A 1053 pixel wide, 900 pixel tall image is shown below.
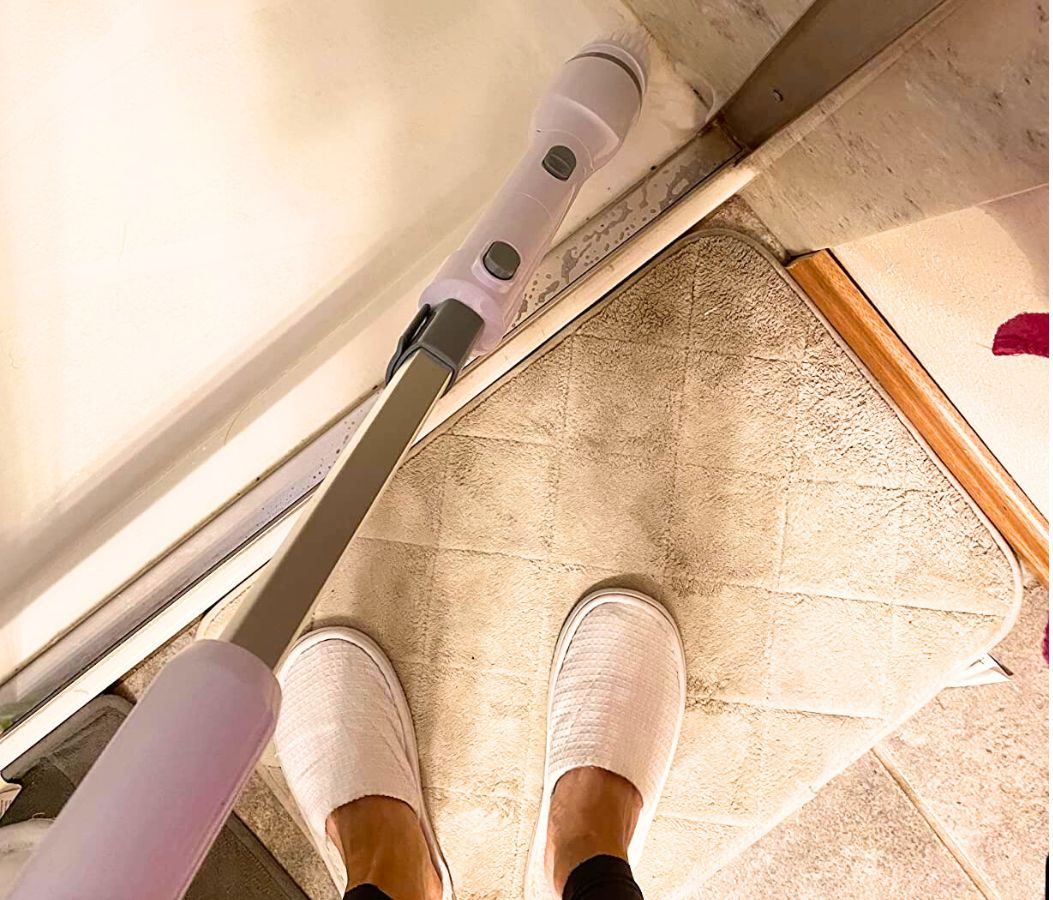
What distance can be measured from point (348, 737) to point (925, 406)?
0.67 m

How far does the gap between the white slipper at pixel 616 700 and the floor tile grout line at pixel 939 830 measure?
0.75 feet

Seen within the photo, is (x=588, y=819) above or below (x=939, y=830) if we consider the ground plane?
below

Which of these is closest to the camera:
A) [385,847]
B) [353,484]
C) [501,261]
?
[353,484]

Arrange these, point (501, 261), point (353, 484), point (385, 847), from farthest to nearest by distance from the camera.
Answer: point (385, 847) → point (501, 261) → point (353, 484)

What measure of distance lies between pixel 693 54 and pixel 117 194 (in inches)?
19.4

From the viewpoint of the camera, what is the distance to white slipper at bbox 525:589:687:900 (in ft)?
3.03

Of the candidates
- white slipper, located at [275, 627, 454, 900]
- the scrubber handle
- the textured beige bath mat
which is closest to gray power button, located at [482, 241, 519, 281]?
the scrubber handle

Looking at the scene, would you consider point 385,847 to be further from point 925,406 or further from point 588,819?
point 925,406

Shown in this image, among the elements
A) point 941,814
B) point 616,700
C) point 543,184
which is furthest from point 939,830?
point 543,184

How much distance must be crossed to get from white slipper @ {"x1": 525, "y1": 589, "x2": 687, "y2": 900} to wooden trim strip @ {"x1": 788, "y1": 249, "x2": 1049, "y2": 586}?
327mm

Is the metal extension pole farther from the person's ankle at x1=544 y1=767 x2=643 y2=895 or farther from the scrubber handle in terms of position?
the person's ankle at x1=544 y1=767 x2=643 y2=895

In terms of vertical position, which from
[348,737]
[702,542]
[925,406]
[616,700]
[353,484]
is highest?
[925,406]

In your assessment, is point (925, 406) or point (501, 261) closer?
point (501, 261)

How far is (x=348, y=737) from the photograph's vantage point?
3.06ft
